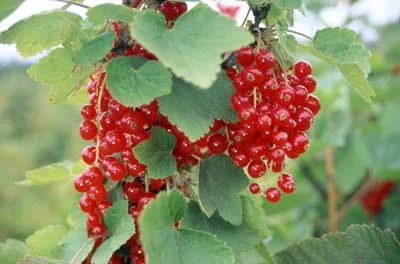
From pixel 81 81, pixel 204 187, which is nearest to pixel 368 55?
pixel 204 187

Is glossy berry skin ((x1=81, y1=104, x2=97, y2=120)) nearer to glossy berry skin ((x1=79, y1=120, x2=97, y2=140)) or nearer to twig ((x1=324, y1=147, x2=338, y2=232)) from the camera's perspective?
glossy berry skin ((x1=79, y1=120, x2=97, y2=140))

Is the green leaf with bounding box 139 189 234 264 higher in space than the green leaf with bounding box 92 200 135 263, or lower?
higher

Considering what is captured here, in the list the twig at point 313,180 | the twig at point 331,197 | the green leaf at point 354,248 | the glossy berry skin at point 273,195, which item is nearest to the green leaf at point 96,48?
the glossy berry skin at point 273,195

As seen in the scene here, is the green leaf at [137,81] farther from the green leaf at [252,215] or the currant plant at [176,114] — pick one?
the green leaf at [252,215]

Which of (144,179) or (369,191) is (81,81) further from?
(369,191)

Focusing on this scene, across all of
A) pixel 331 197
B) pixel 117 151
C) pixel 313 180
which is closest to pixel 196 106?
pixel 117 151

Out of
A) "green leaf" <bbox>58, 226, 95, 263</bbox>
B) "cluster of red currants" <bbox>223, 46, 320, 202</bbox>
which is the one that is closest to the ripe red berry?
"cluster of red currants" <bbox>223, 46, 320, 202</bbox>
